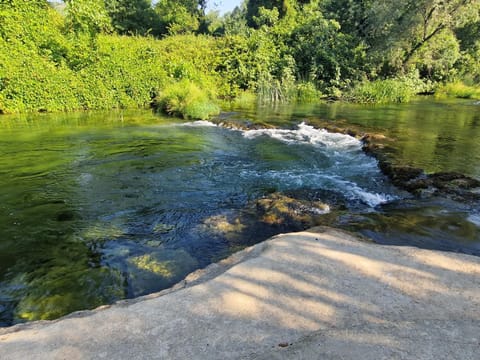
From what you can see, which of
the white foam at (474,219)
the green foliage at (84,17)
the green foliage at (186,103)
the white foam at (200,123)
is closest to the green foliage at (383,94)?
the green foliage at (186,103)

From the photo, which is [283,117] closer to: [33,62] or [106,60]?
[106,60]

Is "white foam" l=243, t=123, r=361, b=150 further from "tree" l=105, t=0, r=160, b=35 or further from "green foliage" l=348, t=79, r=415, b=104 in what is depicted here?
"tree" l=105, t=0, r=160, b=35

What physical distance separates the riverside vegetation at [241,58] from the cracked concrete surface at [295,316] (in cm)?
1295

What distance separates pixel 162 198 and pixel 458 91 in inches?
1081

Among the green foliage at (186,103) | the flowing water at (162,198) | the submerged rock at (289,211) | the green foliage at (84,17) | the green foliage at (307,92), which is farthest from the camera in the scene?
the green foliage at (307,92)

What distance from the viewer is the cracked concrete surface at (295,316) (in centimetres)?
215

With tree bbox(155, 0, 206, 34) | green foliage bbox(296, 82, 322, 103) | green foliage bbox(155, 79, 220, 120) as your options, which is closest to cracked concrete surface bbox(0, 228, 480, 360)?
green foliage bbox(155, 79, 220, 120)

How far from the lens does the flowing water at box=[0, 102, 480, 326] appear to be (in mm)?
4051

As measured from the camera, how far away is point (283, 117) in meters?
15.5

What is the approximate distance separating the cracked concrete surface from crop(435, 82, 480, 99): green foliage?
26933 mm

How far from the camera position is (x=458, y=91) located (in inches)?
1005

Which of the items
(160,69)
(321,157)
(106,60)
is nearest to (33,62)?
(106,60)

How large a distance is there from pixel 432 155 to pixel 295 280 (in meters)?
7.51

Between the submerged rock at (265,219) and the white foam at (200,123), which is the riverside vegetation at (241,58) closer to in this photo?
the white foam at (200,123)
